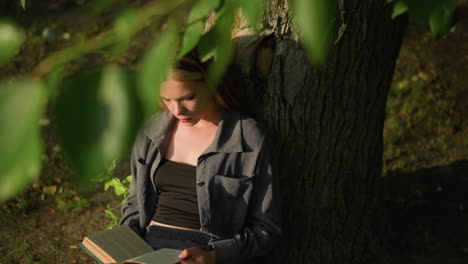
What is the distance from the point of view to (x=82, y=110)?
48 centimetres

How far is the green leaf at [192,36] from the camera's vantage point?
0.75 m

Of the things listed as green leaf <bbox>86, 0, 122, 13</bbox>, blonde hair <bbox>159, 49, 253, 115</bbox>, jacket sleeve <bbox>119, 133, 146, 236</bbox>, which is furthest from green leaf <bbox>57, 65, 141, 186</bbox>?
jacket sleeve <bbox>119, 133, 146, 236</bbox>

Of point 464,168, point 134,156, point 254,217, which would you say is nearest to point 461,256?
point 464,168

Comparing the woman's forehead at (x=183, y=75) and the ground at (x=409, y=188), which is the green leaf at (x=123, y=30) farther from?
the ground at (x=409, y=188)

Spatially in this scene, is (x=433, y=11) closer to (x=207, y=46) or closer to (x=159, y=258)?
(x=207, y=46)

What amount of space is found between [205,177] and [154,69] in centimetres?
180

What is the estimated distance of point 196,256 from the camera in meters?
2.13

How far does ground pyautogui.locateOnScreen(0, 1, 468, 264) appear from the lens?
3.29 meters

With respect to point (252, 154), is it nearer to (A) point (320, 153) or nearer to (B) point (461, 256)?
(A) point (320, 153)

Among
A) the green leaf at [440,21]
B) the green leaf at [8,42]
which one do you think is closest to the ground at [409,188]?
the green leaf at [440,21]

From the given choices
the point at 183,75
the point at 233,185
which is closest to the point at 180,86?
the point at 183,75

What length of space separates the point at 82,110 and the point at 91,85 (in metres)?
0.03

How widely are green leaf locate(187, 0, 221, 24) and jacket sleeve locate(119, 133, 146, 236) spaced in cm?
172

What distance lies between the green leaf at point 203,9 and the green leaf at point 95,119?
0.32 m
